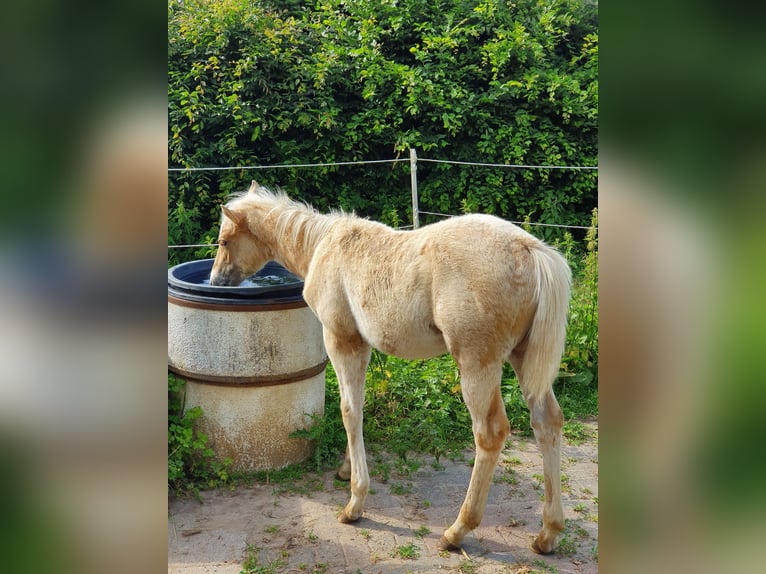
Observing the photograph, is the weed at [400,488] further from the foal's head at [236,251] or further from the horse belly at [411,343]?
the foal's head at [236,251]

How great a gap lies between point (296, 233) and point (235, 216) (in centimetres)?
39

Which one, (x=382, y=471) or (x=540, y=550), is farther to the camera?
(x=382, y=471)

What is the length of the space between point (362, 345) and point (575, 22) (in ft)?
23.6

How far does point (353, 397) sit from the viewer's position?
3.50m

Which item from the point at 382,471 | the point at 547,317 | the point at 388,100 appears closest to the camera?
the point at 547,317

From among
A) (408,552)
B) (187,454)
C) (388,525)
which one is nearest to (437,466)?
(388,525)

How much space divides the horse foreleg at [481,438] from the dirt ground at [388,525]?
139 mm

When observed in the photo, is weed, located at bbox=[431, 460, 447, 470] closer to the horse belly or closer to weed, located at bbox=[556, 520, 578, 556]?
weed, located at bbox=[556, 520, 578, 556]

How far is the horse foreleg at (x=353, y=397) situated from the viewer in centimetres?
344

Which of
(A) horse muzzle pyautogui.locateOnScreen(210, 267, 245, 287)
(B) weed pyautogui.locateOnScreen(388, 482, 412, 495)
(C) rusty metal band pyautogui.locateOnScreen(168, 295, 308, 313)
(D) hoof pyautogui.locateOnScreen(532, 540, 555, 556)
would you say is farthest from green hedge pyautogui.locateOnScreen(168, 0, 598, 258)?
(D) hoof pyautogui.locateOnScreen(532, 540, 555, 556)

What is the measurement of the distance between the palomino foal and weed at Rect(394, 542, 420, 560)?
0.14m

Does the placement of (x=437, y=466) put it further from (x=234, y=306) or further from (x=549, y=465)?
(x=234, y=306)

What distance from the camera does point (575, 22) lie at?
8836 millimetres
